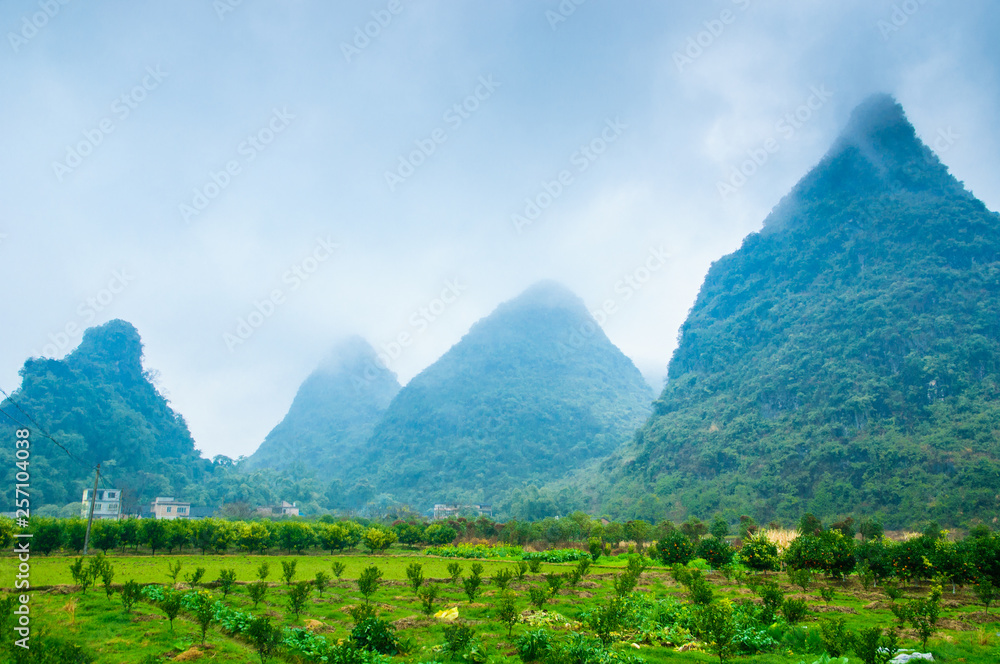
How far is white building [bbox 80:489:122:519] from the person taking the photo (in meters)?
52.3

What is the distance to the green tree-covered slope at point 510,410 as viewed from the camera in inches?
3984

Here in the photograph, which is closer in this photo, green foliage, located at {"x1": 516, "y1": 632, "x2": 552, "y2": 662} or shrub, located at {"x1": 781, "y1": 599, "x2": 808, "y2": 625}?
green foliage, located at {"x1": 516, "y1": 632, "x2": 552, "y2": 662}

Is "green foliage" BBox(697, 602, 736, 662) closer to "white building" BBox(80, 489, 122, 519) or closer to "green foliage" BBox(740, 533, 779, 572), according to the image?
"green foliage" BBox(740, 533, 779, 572)

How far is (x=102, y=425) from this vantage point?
71.8m

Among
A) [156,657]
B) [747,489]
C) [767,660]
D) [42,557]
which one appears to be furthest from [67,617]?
[747,489]

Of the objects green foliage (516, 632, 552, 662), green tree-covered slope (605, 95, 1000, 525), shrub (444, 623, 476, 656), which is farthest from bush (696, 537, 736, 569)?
green tree-covered slope (605, 95, 1000, 525)

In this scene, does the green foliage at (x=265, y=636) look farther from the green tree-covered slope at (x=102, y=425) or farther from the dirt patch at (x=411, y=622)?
the green tree-covered slope at (x=102, y=425)

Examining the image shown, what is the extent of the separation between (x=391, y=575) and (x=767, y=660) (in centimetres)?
1426

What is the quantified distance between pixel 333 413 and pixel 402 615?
503 ft

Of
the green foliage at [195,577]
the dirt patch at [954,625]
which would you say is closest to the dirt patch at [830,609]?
the dirt patch at [954,625]

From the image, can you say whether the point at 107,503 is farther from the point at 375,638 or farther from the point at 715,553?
the point at 375,638

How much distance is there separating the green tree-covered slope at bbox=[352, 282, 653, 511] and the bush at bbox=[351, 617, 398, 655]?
79.5m

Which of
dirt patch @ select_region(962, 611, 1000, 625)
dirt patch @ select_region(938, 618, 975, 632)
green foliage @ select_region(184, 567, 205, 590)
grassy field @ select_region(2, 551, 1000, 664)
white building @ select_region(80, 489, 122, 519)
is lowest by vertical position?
dirt patch @ select_region(962, 611, 1000, 625)

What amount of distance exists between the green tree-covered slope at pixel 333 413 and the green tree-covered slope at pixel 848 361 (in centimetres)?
8603
